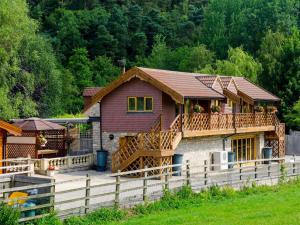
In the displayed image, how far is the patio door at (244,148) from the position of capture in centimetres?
3662

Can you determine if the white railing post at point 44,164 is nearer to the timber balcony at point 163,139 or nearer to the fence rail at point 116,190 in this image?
the timber balcony at point 163,139

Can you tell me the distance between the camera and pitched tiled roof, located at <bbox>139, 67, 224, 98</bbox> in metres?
30.6

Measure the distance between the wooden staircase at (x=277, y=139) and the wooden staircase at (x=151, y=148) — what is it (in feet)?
37.6

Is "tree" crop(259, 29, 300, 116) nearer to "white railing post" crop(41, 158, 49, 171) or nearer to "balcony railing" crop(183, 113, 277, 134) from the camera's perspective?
"balcony railing" crop(183, 113, 277, 134)

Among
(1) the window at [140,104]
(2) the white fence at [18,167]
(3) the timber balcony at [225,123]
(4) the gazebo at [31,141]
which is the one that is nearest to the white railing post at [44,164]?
(2) the white fence at [18,167]

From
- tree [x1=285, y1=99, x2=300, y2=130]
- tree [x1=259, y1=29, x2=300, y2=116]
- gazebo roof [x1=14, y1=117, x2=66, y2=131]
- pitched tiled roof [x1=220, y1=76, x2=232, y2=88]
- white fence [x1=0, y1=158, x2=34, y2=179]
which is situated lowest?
white fence [x1=0, y1=158, x2=34, y2=179]

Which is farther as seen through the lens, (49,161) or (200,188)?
(49,161)

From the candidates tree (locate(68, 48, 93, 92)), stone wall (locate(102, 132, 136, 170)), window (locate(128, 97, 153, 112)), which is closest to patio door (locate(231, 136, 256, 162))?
window (locate(128, 97, 153, 112))

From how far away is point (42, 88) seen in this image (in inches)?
2325

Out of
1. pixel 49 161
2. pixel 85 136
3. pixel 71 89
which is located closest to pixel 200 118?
pixel 49 161

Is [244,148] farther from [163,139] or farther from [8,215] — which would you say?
[8,215]

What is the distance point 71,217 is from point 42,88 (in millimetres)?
43219

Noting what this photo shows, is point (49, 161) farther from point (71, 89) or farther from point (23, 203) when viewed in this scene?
point (71, 89)

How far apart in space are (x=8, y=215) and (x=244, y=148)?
24.4 meters
